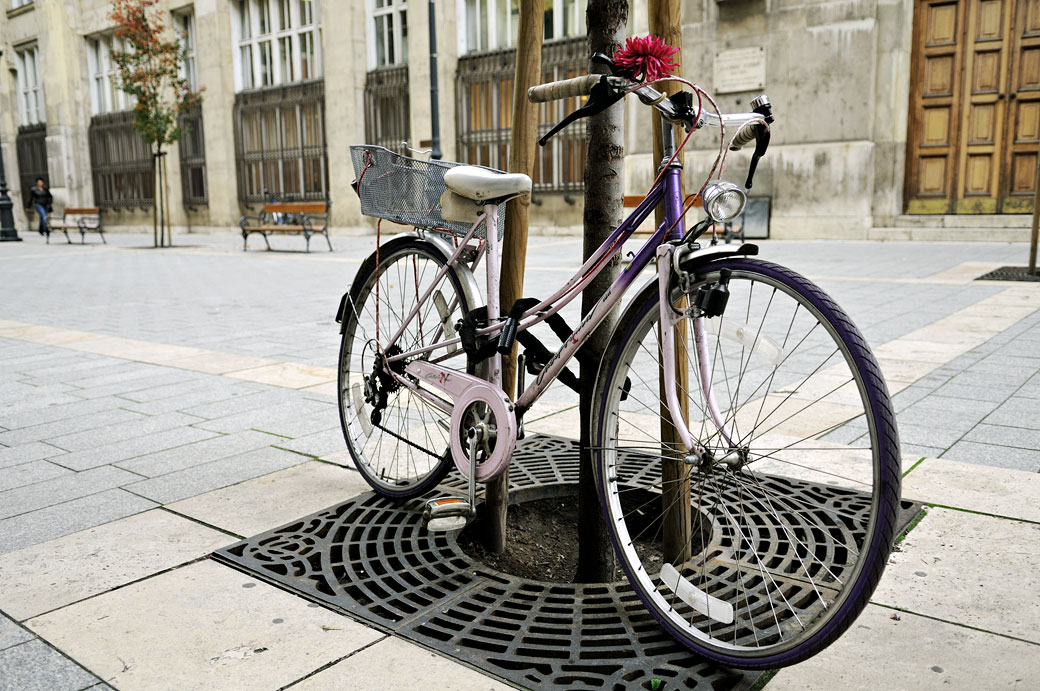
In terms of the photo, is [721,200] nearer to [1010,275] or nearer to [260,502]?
[260,502]

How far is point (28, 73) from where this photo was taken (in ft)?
107

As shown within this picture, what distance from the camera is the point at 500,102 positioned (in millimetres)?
20812

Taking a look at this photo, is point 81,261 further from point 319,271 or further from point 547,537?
point 547,537

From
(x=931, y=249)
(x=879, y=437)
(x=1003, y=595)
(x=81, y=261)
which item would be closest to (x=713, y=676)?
(x=879, y=437)

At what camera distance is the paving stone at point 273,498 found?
2.93 m

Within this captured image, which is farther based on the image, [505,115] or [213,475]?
[505,115]

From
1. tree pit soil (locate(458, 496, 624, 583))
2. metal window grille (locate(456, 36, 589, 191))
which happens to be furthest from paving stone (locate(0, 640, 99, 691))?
metal window grille (locate(456, 36, 589, 191))

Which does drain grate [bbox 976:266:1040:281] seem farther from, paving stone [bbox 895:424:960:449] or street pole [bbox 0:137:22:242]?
street pole [bbox 0:137:22:242]

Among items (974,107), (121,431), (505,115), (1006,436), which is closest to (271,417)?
(121,431)

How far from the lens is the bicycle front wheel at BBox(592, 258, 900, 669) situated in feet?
5.69

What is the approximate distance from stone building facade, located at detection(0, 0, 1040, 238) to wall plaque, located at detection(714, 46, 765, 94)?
33 millimetres

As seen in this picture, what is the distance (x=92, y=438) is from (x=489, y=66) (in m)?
18.4

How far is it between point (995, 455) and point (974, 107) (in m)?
13.6

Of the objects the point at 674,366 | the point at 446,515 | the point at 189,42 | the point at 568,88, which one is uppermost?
the point at 189,42
